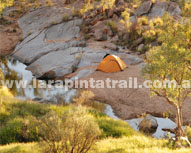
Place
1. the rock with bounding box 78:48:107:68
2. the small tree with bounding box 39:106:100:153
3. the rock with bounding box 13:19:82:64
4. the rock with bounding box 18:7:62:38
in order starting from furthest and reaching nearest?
the rock with bounding box 18:7:62:38 → the rock with bounding box 13:19:82:64 → the rock with bounding box 78:48:107:68 → the small tree with bounding box 39:106:100:153

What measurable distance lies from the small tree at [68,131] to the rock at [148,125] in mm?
4882

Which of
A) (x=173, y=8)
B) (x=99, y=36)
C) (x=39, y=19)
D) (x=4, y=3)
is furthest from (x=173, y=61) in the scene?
(x=39, y=19)

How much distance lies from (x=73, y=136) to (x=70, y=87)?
930 centimetres

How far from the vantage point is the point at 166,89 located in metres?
5.98

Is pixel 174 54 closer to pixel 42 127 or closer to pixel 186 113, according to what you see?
pixel 42 127

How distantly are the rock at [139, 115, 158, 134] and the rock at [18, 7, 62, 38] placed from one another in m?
17.2

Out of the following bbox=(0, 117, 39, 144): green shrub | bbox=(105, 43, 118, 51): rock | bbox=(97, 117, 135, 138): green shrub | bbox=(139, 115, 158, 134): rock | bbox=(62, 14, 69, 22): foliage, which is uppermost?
bbox=(62, 14, 69, 22): foliage

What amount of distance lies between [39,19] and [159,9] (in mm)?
13525

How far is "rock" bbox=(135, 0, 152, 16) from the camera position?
2391cm

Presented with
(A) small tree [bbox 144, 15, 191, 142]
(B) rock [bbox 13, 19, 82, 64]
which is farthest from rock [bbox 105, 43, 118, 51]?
(A) small tree [bbox 144, 15, 191, 142]

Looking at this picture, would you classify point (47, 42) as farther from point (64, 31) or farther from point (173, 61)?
point (173, 61)

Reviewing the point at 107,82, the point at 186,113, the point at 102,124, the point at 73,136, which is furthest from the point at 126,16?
the point at 73,136

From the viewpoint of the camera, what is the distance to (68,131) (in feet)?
14.6

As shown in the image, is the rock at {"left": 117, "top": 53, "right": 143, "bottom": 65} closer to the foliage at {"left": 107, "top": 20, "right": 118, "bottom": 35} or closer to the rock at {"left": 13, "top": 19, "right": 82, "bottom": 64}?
the rock at {"left": 13, "top": 19, "right": 82, "bottom": 64}
